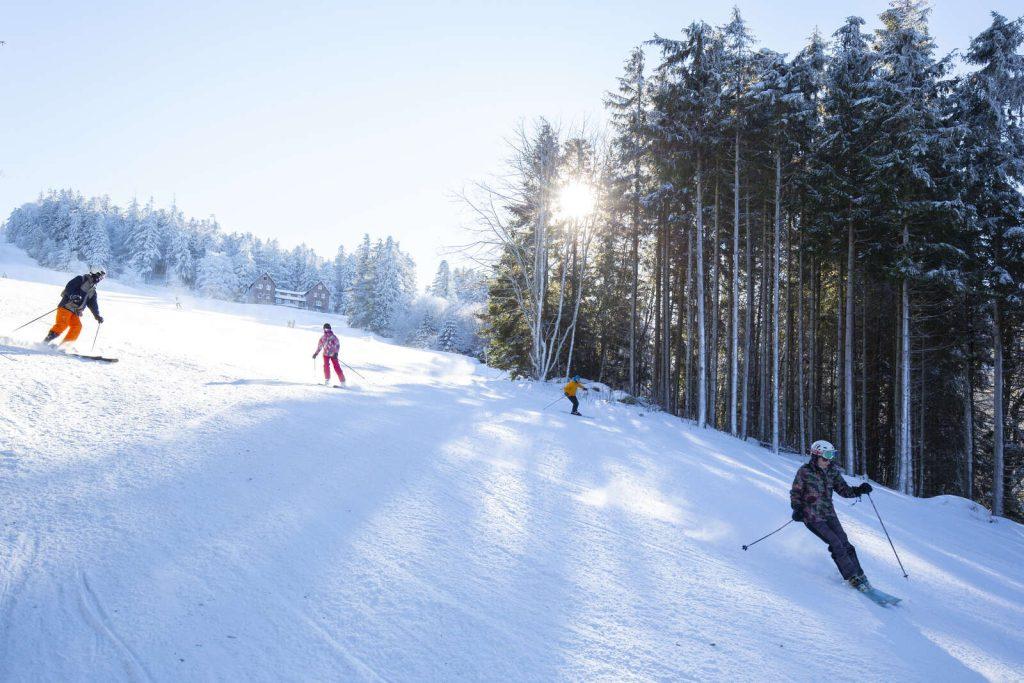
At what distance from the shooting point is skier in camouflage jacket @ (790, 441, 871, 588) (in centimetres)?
519

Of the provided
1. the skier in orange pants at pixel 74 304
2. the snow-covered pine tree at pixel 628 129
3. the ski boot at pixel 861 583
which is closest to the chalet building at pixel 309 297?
the snow-covered pine tree at pixel 628 129

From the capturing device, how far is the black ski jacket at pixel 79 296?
9.62 meters

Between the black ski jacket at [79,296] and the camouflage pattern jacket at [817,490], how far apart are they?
1270cm

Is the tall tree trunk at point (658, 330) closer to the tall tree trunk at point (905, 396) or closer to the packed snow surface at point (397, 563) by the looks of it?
the tall tree trunk at point (905, 396)

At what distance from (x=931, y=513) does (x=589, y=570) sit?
1236 cm

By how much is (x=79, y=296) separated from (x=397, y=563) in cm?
1015

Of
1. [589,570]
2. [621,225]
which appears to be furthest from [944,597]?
[621,225]

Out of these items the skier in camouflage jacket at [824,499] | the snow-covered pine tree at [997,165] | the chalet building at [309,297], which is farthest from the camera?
the chalet building at [309,297]

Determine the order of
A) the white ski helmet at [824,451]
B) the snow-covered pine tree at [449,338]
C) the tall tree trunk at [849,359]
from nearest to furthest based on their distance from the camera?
the white ski helmet at [824,451] → the tall tree trunk at [849,359] → the snow-covered pine tree at [449,338]

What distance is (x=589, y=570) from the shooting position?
14.3ft

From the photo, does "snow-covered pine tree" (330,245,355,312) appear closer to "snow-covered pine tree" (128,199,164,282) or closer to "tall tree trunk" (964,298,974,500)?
"snow-covered pine tree" (128,199,164,282)

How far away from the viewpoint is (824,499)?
5.42 meters

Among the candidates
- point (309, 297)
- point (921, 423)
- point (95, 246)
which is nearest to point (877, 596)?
point (921, 423)

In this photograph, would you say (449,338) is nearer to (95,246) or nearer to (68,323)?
(68,323)
